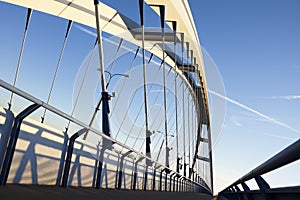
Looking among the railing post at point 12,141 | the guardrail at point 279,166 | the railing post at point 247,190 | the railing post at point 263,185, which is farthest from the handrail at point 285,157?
the railing post at point 247,190

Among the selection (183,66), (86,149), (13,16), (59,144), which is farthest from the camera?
(183,66)

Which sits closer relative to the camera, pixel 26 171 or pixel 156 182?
pixel 26 171

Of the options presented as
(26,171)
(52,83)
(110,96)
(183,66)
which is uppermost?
(183,66)

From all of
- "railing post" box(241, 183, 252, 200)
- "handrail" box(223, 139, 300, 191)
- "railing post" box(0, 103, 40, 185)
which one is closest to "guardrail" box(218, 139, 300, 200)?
"handrail" box(223, 139, 300, 191)

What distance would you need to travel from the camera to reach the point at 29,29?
11352 millimetres

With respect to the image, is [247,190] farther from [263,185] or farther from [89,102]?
[89,102]

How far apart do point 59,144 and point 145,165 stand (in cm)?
345

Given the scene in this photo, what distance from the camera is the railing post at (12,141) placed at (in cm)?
239

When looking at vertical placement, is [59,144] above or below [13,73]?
below

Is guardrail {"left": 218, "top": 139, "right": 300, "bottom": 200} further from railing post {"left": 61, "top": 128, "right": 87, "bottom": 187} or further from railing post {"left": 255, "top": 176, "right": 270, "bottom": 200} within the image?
railing post {"left": 61, "top": 128, "right": 87, "bottom": 187}

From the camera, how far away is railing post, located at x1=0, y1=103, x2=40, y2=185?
2.39 m

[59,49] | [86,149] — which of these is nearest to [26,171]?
[86,149]

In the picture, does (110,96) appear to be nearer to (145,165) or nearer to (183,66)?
(145,165)

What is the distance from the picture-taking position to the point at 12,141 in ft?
8.02
